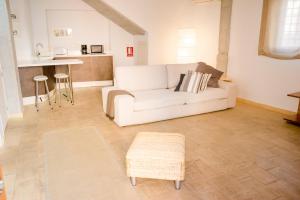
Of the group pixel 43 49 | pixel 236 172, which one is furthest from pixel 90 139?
pixel 43 49

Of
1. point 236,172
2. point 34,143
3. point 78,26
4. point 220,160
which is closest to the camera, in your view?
point 236,172

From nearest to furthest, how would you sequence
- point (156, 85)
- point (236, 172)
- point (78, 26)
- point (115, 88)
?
point (236, 172), point (115, 88), point (156, 85), point (78, 26)

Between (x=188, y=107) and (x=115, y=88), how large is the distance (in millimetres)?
1268

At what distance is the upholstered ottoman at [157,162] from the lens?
208cm

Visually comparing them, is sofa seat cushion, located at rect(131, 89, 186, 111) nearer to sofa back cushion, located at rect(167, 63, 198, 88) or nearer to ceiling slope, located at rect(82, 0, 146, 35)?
sofa back cushion, located at rect(167, 63, 198, 88)

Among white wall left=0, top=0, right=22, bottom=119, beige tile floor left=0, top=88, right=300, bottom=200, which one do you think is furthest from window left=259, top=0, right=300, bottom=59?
white wall left=0, top=0, right=22, bottom=119

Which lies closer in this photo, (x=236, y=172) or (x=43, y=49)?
(x=236, y=172)

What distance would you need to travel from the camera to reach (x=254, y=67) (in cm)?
471

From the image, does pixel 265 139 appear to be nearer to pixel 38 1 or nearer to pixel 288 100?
pixel 288 100

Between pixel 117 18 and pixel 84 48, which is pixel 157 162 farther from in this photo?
pixel 84 48

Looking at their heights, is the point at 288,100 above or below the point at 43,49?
below

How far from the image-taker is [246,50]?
4852mm

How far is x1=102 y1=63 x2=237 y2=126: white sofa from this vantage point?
3578 millimetres

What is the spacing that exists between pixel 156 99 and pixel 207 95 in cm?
100
